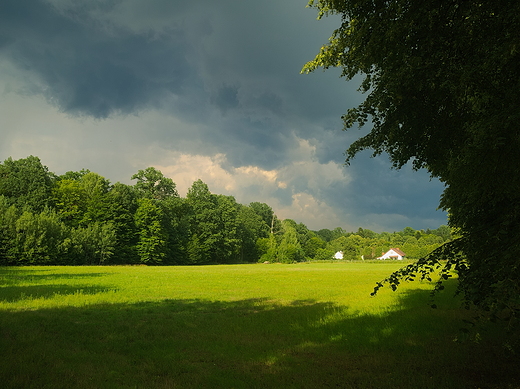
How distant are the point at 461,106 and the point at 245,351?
6.49 metres

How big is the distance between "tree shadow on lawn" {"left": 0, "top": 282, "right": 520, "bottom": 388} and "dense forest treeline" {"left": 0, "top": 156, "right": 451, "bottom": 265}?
40.7 metres

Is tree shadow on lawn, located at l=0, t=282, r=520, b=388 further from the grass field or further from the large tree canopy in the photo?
the large tree canopy

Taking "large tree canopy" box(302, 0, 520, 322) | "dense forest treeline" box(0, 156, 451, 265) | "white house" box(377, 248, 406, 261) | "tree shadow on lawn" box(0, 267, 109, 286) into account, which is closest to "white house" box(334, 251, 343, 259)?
"white house" box(377, 248, 406, 261)

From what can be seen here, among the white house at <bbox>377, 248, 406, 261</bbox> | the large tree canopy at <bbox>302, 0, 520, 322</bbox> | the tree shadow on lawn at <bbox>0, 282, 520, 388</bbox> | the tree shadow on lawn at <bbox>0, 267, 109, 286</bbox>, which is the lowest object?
the tree shadow on lawn at <bbox>0, 282, 520, 388</bbox>

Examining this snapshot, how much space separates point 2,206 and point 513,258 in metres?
54.2

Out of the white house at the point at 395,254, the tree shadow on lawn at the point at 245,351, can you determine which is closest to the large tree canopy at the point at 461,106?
the tree shadow on lawn at the point at 245,351

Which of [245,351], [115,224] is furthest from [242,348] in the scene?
[115,224]

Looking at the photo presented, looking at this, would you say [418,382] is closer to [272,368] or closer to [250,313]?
[272,368]

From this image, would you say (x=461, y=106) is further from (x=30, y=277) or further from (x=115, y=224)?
(x=115, y=224)

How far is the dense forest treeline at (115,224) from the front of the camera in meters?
44.7

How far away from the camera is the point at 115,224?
62.4m

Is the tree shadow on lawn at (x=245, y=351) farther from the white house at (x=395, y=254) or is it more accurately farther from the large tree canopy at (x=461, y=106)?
the white house at (x=395, y=254)

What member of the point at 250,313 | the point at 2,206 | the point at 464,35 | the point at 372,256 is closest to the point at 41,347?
the point at 250,313

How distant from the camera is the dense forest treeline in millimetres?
44656
